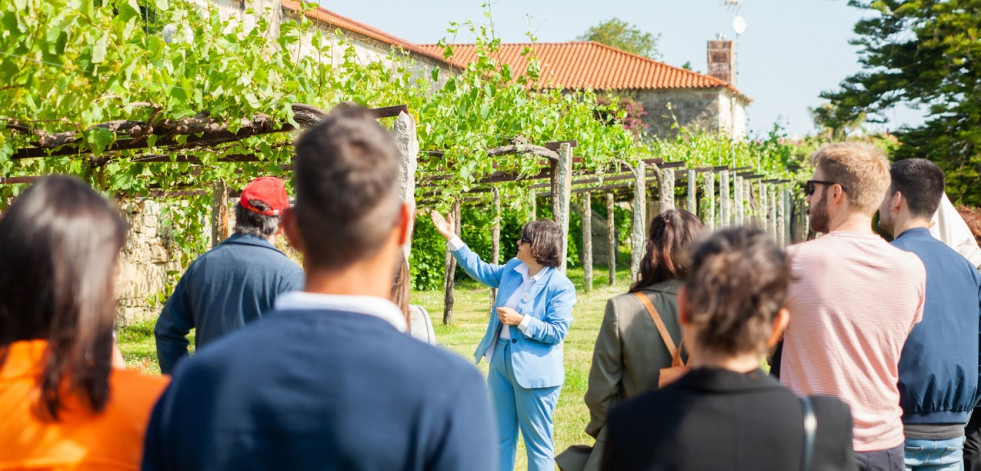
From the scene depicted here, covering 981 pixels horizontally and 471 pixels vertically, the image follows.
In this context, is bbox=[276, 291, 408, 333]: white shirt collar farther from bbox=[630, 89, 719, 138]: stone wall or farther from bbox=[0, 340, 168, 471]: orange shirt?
A: bbox=[630, 89, 719, 138]: stone wall

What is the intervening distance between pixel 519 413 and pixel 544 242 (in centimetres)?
92

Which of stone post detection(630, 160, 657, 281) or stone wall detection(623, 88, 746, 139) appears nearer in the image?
stone post detection(630, 160, 657, 281)

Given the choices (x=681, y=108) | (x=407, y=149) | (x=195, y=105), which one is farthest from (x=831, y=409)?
(x=681, y=108)

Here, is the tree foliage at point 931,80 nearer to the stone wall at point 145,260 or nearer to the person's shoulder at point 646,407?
the stone wall at point 145,260

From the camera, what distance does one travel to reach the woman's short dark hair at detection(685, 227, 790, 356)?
168 cm

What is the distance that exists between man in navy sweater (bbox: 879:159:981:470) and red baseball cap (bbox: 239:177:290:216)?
2317 millimetres

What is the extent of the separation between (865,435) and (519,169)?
31.7 feet

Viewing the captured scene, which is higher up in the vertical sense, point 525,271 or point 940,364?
point 525,271

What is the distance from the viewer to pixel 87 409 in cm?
152

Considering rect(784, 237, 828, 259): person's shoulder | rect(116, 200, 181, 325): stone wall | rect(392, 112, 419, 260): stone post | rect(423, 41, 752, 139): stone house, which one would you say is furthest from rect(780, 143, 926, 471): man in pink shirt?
rect(423, 41, 752, 139): stone house

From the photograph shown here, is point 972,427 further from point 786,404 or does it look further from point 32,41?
point 32,41

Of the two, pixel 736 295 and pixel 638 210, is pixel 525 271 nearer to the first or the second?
pixel 736 295

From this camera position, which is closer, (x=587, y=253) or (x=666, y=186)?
(x=666, y=186)

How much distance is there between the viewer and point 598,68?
3684 cm
